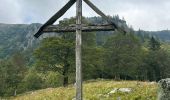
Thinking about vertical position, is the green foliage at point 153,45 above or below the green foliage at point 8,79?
above

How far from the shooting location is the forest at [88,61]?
53812 millimetres

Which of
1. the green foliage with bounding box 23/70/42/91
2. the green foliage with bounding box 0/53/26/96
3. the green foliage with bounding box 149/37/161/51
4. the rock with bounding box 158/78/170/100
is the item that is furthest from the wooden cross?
the green foliage with bounding box 149/37/161/51

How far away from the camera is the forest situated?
177 feet

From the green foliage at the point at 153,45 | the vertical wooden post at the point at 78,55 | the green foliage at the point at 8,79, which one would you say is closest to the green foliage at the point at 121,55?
the green foliage at the point at 8,79

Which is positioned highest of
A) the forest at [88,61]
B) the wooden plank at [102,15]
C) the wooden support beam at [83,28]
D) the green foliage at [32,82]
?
the wooden plank at [102,15]

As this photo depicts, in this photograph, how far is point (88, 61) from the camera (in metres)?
55.6

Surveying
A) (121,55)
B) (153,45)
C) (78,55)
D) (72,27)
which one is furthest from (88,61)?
(153,45)

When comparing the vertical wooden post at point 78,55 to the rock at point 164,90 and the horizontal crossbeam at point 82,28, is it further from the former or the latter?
the rock at point 164,90

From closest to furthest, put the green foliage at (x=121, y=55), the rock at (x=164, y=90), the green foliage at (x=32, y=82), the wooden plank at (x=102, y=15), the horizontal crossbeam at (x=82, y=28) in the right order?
1. the rock at (x=164, y=90)
2. the wooden plank at (x=102, y=15)
3. the horizontal crossbeam at (x=82, y=28)
4. the green foliage at (x=121, y=55)
5. the green foliage at (x=32, y=82)

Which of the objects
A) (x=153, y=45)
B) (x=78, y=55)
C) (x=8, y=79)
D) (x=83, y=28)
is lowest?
(x=8, y=79)

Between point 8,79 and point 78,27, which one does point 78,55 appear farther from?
point 8,79

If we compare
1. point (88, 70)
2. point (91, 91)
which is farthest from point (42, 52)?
point (91, 91)

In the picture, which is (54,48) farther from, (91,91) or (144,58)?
(144,58)

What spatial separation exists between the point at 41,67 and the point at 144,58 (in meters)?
44.5
